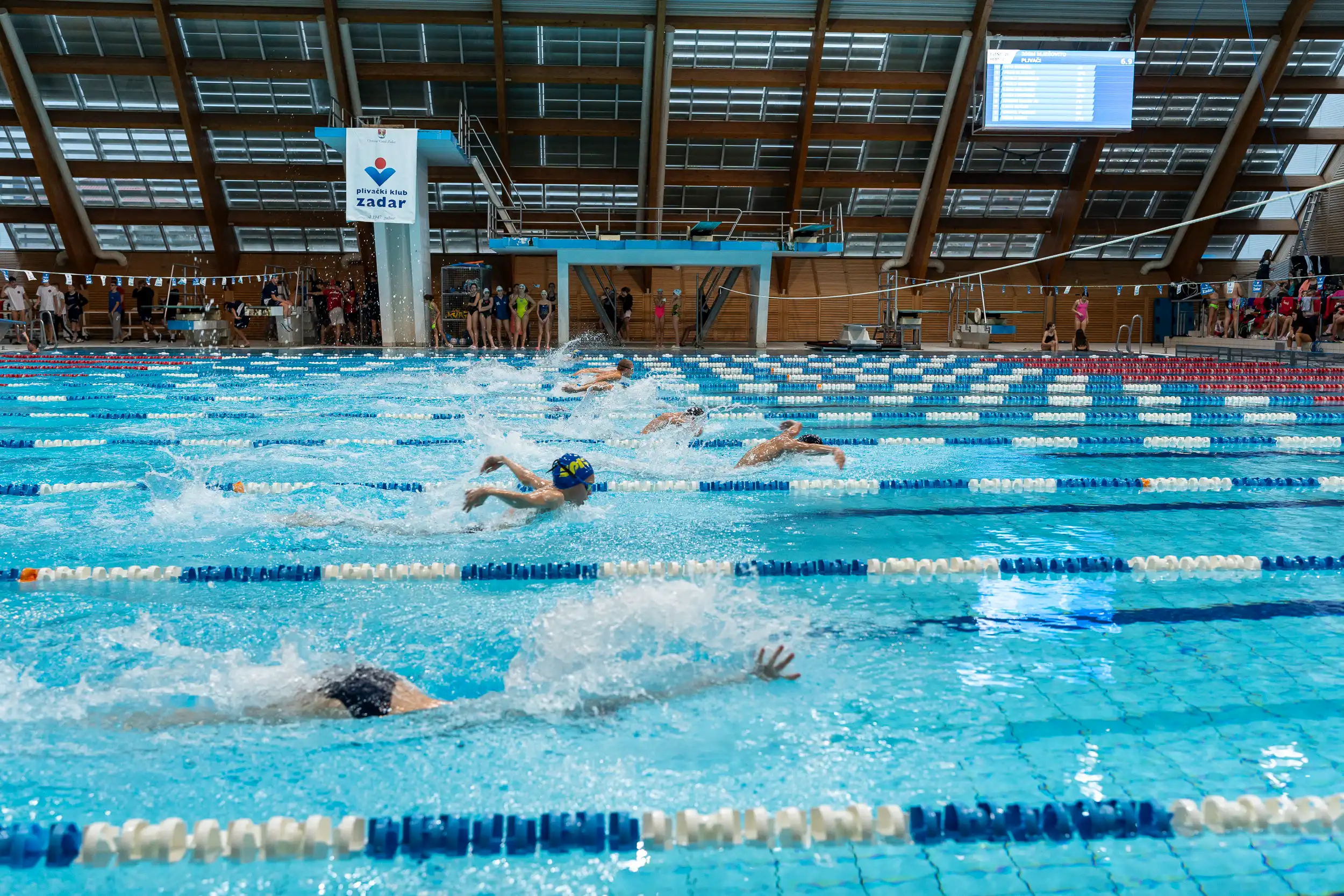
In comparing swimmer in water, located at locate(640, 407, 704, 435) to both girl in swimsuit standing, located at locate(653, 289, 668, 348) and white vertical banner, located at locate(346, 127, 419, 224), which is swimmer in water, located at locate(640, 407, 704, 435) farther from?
girl in swimsuit standing, located at locate(653, 289, 668, 348)

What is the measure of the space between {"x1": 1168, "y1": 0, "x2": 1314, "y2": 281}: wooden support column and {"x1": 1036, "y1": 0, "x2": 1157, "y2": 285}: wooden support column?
89.6 inches

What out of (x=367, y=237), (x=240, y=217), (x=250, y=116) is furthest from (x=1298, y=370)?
(x=240, y=217)

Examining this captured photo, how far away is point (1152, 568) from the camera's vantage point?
4207mm

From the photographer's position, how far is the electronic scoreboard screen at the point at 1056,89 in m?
17.5

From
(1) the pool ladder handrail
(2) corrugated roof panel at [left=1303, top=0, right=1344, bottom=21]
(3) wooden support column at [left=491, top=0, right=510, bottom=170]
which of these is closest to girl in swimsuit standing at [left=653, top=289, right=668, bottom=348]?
(3) wooden support column at [left=491, top=0, right=510, bottom=170]

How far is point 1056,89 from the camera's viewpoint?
57.6ft

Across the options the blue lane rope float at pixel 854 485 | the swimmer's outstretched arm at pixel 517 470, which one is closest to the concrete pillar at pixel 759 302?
the blue lane rope float at pixel 854 485

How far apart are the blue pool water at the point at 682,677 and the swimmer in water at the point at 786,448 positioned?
54 centimetres

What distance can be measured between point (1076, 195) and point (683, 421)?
1621 cm

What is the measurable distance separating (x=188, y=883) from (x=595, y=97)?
62.3 feet

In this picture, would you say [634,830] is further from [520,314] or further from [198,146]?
[198,146]

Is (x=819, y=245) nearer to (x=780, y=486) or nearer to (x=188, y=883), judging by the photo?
(x=780, y=486)

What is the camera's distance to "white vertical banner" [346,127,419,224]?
634 inches

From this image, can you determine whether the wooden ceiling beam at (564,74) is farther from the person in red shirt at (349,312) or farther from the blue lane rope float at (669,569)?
the blue lane rope float at (669,569)
